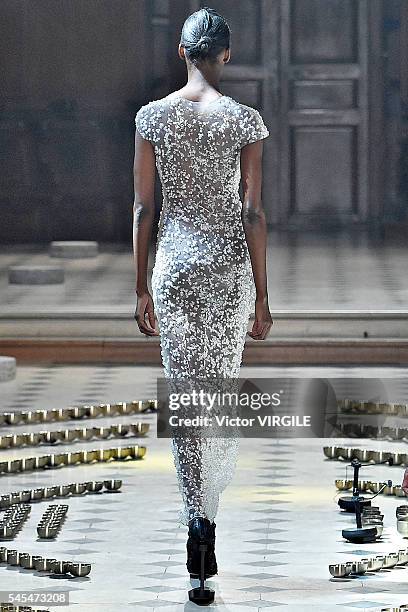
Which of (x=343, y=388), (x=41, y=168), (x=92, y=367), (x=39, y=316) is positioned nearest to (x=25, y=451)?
(x=343, y=388)

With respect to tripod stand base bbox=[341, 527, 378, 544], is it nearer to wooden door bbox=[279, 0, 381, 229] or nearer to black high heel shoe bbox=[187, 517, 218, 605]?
black high heel shoe bbox=[187, 517, 218, 605]

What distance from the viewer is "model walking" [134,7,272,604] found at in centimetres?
703

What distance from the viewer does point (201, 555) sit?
6941 mm

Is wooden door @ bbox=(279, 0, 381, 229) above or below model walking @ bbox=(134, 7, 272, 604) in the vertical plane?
below

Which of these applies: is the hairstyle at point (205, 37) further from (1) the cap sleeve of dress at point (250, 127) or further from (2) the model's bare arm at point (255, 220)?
(2) the model's bare arm at point (255, 220)

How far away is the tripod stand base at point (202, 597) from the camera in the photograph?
6.89 m

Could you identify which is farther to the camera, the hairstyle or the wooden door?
the wooden door

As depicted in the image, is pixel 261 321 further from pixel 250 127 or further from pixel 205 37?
pixel 205 37

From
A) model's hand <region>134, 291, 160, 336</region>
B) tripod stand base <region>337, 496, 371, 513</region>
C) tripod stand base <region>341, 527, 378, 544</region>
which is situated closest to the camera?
model's hand <region>134, 291, 160, 336</region>

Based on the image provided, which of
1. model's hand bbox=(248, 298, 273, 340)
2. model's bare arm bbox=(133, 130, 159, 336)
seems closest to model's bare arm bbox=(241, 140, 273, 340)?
model's hand bbox=(248, 298, 273, 340)

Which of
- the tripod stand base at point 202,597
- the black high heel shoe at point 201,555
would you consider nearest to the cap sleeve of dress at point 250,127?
the black high heel shoe at point 201,555

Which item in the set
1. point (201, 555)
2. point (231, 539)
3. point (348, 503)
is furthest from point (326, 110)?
point (201, 555)

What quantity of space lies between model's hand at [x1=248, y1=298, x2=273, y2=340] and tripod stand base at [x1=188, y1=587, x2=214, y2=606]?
0.97 metres

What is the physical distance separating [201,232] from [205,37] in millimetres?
736
